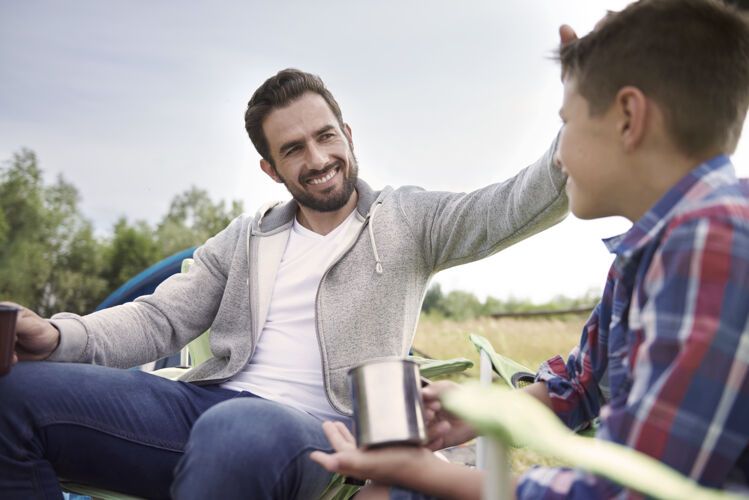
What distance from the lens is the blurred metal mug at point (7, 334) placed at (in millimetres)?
1203

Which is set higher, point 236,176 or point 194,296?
point 236,176

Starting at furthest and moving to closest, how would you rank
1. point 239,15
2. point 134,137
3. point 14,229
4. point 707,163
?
point 14,229
point 134,137
point 239,15
point 707,163

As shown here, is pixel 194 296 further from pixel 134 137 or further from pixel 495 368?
pixel 134 137

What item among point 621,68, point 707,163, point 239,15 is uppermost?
point 239,15

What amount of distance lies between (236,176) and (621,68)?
12.3 m

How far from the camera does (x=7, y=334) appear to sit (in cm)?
123

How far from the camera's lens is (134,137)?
14.0 meters

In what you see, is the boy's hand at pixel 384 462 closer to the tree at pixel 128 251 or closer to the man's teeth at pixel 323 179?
the man's teeth at pixel 323 179

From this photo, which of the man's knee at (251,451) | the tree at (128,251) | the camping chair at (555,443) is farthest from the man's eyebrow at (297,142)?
the tree at (128,251)

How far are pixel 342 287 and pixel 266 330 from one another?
0.28m

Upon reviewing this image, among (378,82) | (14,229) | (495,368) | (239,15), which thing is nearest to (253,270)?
(495,368)

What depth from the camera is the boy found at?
2.40 ft

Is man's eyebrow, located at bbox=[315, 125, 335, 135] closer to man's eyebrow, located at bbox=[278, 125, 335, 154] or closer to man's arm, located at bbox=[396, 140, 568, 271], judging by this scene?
man's eyebrow, located at bbox=[278, 125, 335, 154]

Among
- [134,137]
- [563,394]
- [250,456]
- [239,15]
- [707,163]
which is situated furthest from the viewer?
[134,137]
